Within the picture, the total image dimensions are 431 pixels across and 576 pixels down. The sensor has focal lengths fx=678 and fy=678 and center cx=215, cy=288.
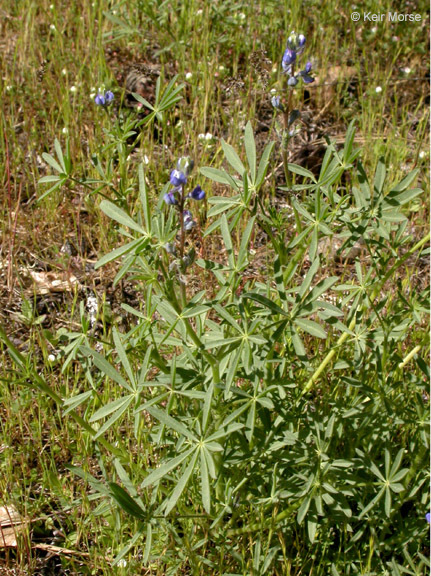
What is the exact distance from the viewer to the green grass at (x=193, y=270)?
2.03 meters

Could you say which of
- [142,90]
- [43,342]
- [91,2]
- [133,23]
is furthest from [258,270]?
[91,2]

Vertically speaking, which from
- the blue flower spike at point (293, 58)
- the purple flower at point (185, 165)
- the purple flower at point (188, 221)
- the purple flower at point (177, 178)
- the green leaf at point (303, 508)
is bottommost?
the green leaf at point (303, 508)

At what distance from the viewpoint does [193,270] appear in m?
2.86

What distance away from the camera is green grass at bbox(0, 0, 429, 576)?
2033 mm

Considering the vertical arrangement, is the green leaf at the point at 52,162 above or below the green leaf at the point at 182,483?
above

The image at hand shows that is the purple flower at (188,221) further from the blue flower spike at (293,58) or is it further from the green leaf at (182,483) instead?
the green leaf at (182,483)

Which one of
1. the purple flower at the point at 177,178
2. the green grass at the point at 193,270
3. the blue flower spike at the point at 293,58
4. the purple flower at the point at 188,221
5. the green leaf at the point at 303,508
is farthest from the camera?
the green grass at the point at 193,270

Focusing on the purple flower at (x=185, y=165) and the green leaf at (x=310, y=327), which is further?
the green leaf at (x=310, y=327)

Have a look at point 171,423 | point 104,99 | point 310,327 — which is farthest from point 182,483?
point 104,99

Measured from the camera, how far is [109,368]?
1.90m

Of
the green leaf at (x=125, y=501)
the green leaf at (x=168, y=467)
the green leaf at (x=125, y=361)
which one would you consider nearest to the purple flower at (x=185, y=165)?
Answer: the green leaf at (x=125, y=361)

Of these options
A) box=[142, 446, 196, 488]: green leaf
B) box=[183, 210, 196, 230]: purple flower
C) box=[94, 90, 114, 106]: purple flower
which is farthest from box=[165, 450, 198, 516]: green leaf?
box=[94, 90, 114, 106]: purple flower

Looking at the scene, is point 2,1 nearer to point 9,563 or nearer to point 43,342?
point 43,342

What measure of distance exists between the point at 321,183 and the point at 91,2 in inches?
129
